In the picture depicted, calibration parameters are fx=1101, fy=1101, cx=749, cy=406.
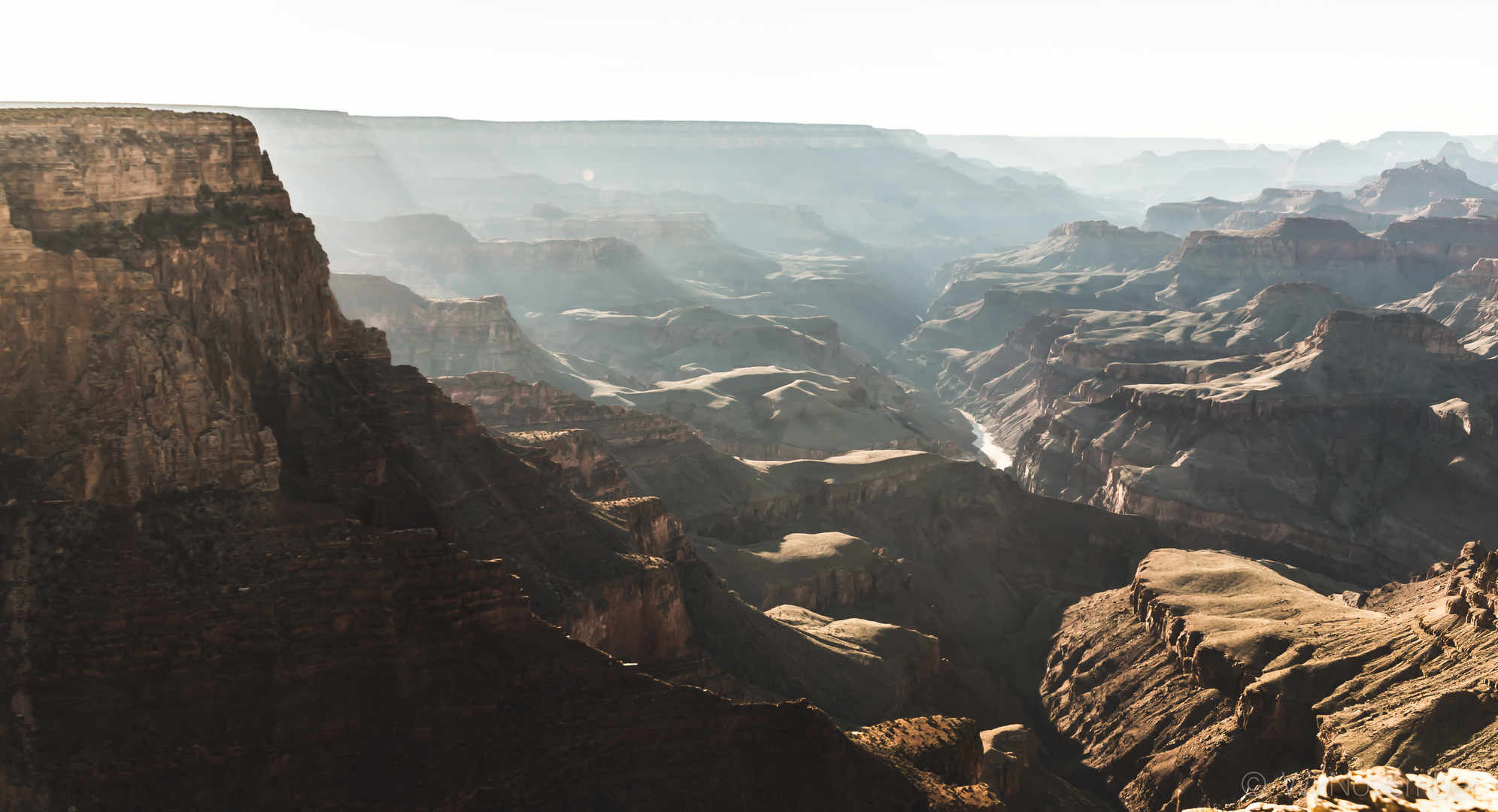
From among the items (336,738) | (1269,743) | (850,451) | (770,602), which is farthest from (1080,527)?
(336,738)

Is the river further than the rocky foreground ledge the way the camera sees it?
Yes

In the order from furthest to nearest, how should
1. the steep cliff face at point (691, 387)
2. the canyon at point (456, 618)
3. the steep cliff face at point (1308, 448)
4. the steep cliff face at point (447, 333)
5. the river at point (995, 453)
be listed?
the river at point (995, 453) → the steep cliff face at point (447, 333) → the steep cliff face at point (691, 387) → the steep cliff face at point (1308, 448) → the canyon at point (456, 618)

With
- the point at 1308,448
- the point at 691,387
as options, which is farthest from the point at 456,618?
the point at 1308,448

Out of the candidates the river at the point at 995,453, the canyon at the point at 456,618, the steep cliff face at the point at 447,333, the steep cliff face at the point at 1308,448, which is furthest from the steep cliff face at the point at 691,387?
the canyon at the point at 456,618

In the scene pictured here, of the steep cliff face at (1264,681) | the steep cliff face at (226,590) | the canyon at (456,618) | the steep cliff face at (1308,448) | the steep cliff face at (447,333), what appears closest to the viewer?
the steep cliff face at (226,590)

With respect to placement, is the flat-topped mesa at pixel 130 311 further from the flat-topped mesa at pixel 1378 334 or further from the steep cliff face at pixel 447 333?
the flat-topped mesa at pixel 1378 334

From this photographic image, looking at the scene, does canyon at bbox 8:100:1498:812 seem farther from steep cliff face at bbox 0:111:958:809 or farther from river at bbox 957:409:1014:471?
river at bbox 957:409:1014:471

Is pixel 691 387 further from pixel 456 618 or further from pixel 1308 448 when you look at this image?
pixel 456 618

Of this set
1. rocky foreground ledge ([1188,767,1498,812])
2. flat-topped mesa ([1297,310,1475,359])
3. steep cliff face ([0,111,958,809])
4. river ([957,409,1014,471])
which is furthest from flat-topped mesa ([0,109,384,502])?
flat-topped mesa ([1297,310,1475,359])
